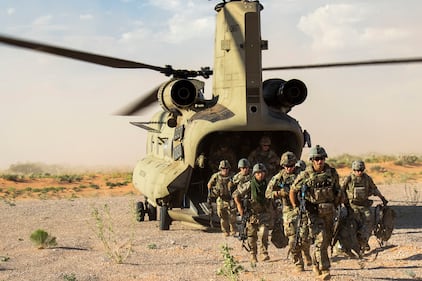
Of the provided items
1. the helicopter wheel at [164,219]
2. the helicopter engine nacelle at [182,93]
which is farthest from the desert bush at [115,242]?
the helicopter engine nacelle at [182,93]

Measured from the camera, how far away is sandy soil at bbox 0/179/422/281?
24.7 ft

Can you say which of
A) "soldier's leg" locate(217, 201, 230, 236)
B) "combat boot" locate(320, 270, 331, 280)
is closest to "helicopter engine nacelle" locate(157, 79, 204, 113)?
"soldier's leg" locate(217, 201, 230, 236)

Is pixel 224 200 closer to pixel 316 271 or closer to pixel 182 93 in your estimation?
pixel 182 93

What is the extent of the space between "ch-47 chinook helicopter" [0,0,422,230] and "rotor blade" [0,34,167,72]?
0.15 ft

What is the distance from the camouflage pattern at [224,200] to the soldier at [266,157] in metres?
1.19

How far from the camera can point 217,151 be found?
40.1ft

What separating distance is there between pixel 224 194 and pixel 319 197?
12.4 ft

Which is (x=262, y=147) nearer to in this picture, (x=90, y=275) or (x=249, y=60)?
(x=249, y=60)

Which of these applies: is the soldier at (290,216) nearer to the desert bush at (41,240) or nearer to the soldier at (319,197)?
the soldier at (319,197)

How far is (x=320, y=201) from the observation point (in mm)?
6812

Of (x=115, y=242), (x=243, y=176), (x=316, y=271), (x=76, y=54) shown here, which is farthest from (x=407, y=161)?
(x=316, y=271)

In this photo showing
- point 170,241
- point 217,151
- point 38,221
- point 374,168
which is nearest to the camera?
point 170,241

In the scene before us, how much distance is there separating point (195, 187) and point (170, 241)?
7.85 feet

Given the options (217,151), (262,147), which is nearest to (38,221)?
(217,151)
